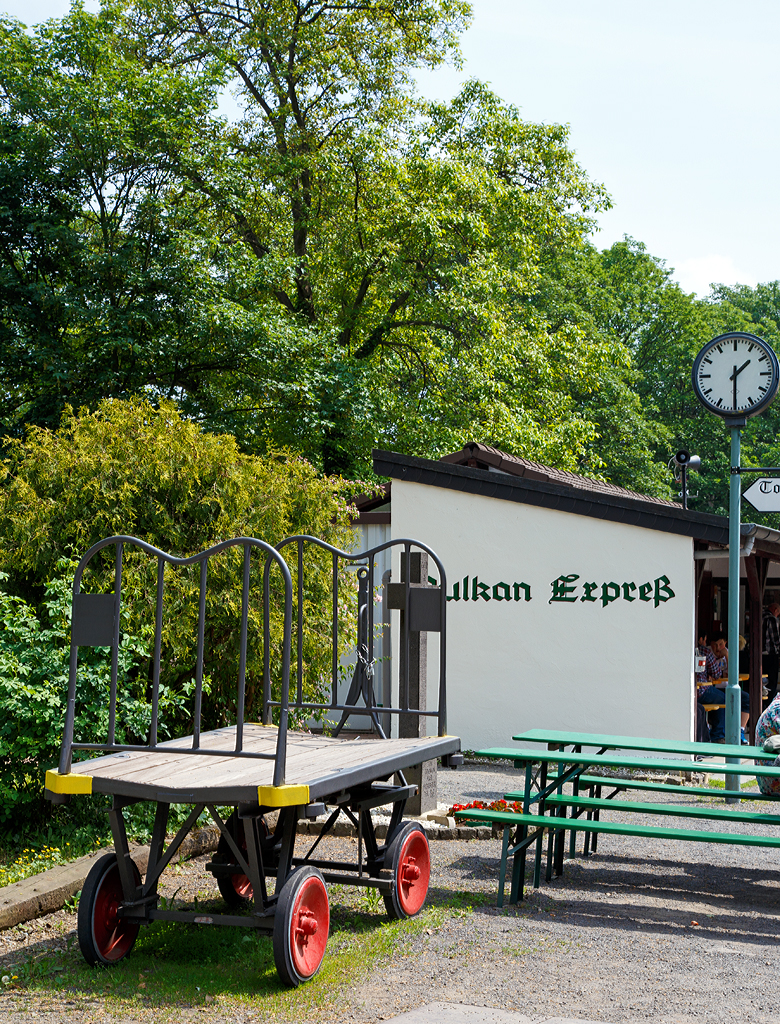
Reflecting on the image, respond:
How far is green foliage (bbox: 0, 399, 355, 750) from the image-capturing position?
7879 mm

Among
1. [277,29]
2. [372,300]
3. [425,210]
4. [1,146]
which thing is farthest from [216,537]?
[277,29]

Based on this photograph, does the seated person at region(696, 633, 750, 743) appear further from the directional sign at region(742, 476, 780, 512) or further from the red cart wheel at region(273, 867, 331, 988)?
the red cart wheel at region(273, 867, 331, 988)

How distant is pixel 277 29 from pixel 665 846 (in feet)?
67.4

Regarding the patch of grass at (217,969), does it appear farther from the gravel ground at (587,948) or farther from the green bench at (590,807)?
the green bench at (590,807)

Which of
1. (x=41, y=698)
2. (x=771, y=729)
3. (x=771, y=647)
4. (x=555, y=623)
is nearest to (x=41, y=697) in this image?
(x=41, y=698)

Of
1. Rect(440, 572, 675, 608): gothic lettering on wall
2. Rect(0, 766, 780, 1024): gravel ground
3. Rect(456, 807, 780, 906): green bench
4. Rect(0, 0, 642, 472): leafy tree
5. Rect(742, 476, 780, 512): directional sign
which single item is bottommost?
Rect(0, 766, 780, 1024): gravel ground

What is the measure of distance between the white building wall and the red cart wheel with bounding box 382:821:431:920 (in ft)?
19.0

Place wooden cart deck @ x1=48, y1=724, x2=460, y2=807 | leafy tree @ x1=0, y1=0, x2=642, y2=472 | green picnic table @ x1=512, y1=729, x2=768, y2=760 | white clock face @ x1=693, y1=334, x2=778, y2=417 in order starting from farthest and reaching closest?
leafy tree @ x1=0, y1=0, x2=642, y2=472 → white clock face @ x1=693, y1=334, x2=778, y2=417 → green picnic table @ x1=512, y1=729, x2=768, y2=760 → wooden cart deck @ x1=48, y1=724, x2=460, y2=807

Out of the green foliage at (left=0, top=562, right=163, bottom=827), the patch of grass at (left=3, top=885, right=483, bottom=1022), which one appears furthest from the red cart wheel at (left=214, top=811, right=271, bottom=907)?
the green foliage at (left=0, top=562, right=163, bottom=827)

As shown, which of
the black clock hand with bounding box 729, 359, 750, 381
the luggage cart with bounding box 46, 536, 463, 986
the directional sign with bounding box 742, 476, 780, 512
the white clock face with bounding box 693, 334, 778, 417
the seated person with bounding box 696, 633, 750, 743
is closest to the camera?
the luggage cart with bounding box 46, 536, 463, 986

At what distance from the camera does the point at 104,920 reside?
4699mm

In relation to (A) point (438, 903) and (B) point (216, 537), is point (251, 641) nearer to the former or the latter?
(B) point (216, 537)

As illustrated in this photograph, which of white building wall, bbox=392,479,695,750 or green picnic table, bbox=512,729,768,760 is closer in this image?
green picnic table, bbox=512,729,768,760

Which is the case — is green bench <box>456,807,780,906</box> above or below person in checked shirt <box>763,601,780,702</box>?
below
